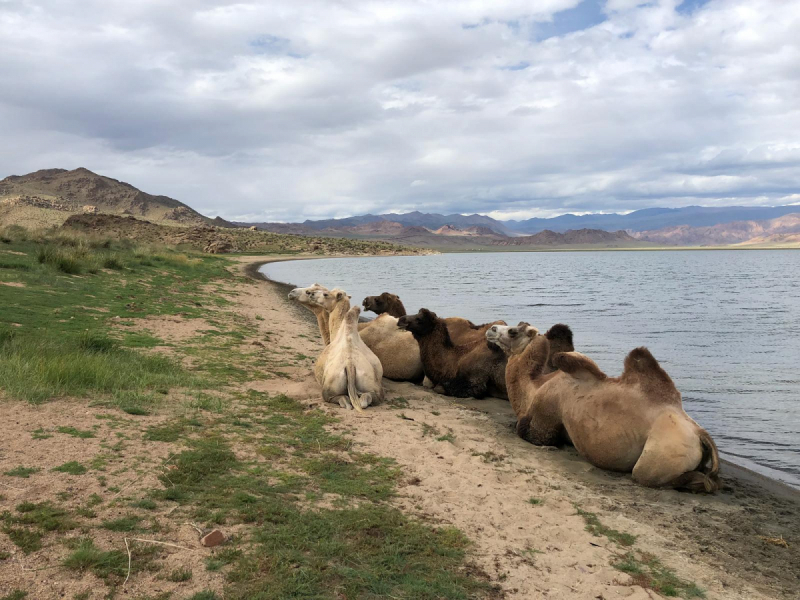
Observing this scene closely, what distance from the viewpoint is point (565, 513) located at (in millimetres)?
5891

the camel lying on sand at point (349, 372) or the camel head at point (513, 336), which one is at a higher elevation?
the camel head at point (513, 336)

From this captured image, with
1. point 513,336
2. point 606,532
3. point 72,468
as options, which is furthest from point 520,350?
point 72,468

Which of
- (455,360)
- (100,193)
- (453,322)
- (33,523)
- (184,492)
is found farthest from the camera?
(100,193)

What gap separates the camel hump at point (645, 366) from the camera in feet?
23.6

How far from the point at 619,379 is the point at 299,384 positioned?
17.6ft

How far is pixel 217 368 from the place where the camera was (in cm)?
1038

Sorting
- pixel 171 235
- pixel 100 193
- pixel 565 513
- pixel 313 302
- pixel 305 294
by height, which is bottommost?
pixel 565 513

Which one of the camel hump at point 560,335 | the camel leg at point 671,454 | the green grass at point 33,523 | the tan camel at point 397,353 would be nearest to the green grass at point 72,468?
the green grass at point 33,523

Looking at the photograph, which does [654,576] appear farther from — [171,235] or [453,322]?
[171,235]

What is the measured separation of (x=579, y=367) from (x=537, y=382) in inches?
49.3

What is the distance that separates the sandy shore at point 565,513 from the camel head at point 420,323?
317 centimetres

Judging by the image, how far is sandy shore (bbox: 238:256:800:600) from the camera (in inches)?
183

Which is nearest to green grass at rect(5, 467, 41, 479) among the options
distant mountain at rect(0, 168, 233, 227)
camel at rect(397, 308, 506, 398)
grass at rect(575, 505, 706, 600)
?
grass at rect(575, 505, 706, 600)

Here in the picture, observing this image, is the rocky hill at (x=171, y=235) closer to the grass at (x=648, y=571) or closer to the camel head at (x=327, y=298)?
the camel head at (x=327, y=298)
